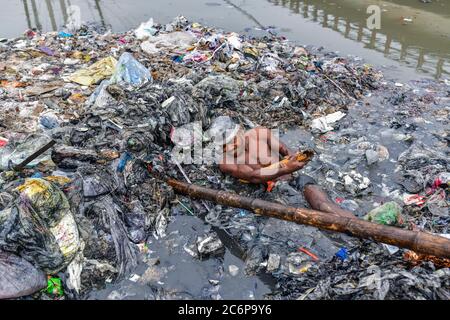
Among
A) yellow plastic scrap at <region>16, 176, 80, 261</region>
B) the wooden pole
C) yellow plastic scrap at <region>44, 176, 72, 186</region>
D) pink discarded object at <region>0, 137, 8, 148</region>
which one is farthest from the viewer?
pink discarded object at <region>0, 137, 8, 148</region>

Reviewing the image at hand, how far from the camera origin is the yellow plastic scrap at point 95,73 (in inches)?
297

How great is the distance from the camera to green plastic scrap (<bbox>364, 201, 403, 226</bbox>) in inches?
161

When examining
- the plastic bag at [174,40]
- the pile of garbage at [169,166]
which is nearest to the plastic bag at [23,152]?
the pile of garbage at [169,166]

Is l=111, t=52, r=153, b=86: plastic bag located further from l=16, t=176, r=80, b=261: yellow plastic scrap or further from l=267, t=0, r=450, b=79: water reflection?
l=267, t=0, r=450, b=79: water reflection

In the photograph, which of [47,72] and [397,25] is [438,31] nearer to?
[397,25]

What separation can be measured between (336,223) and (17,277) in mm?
Answer: 3184

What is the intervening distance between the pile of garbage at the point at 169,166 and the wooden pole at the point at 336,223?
0.68 ft

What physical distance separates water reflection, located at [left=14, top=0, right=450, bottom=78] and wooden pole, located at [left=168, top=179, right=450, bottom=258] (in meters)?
6.83

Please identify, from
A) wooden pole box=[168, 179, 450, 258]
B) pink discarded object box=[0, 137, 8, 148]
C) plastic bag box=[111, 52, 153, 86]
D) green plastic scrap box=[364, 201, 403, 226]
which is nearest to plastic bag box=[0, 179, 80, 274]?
wooden pole box=[168, 179, 450, 258]

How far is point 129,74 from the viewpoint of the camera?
6938mm

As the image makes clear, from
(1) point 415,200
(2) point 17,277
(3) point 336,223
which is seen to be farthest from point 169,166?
(1) point 415,200

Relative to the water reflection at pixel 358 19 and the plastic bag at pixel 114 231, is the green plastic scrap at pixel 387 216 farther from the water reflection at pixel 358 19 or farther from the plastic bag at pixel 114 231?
the water reflection at pixel 358 19

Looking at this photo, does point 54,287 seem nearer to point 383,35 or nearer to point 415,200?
point 415,200

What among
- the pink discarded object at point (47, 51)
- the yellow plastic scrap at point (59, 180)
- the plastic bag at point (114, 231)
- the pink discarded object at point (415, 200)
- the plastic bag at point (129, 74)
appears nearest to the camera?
the plastic bag at point (114, 231)
